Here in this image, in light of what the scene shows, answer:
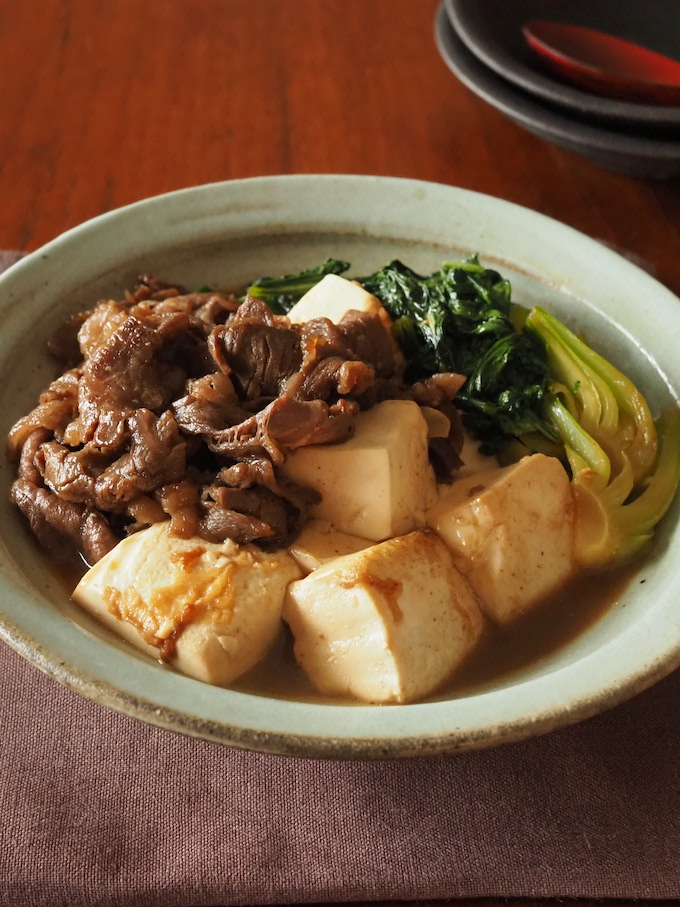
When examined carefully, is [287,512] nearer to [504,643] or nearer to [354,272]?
[504,643]

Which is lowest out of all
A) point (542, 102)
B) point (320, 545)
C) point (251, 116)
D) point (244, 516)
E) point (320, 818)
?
point (320, 818)

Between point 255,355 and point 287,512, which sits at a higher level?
point 255,355

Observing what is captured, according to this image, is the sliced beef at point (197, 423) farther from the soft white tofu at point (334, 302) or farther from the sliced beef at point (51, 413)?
the soft white tofu at point (334, 302)

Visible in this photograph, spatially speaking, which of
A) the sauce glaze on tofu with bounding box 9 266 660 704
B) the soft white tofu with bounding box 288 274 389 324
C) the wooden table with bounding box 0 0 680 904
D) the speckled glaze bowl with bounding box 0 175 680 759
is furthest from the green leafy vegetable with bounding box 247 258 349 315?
the wooden table with bounding box 0 0 680 904

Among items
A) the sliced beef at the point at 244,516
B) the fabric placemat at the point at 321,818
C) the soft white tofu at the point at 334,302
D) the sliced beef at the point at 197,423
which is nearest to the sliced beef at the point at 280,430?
the sliced beef at the point at 197,423

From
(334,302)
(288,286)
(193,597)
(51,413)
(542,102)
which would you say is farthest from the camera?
(542,102)

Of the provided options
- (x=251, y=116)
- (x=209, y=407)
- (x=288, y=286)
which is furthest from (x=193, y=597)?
(x=251, y=116)
